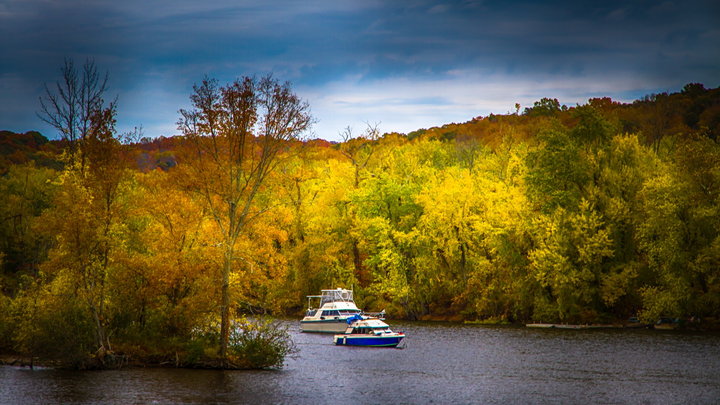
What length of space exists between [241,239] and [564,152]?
34406mm

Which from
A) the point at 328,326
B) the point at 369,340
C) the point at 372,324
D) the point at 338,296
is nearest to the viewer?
the point at 369,340

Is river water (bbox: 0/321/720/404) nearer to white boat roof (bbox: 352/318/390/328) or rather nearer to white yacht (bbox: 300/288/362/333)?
white boat roof (bbox: 352/318/390/328)

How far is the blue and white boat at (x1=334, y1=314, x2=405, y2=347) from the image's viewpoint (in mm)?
50312

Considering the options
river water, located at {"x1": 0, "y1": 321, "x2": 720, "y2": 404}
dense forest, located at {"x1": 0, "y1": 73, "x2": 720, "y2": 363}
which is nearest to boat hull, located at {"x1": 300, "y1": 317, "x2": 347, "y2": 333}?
dense forest, located at {"x1": 0, "y1": 73, "x2": 720, "y2": 363}

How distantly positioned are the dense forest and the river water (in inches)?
156

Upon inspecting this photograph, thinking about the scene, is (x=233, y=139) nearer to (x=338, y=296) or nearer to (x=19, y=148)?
(x=338, y=296)

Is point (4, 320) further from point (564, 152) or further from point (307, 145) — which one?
point (564, 152)

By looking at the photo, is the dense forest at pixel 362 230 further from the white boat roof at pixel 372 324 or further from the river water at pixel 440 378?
the white boat roof at pixel 372 324

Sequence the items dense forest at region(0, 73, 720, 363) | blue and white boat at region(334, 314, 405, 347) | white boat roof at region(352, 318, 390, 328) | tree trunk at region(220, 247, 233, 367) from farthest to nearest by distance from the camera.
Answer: white boat roof at region(352, 318, 390, 328) → blue and white boat at region(334, 314, 405, 347) → dense forest at region(0, 73, 720, 363) → tree trunk at region(220, 247, 233, 367)

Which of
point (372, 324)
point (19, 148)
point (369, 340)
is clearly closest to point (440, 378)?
point (369, 340)

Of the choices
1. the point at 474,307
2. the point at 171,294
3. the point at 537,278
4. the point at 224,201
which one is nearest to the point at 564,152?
the point at 537,278

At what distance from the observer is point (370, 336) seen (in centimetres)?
5141

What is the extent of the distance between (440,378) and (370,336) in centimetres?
1654

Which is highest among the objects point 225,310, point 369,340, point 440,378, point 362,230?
point 362,230
